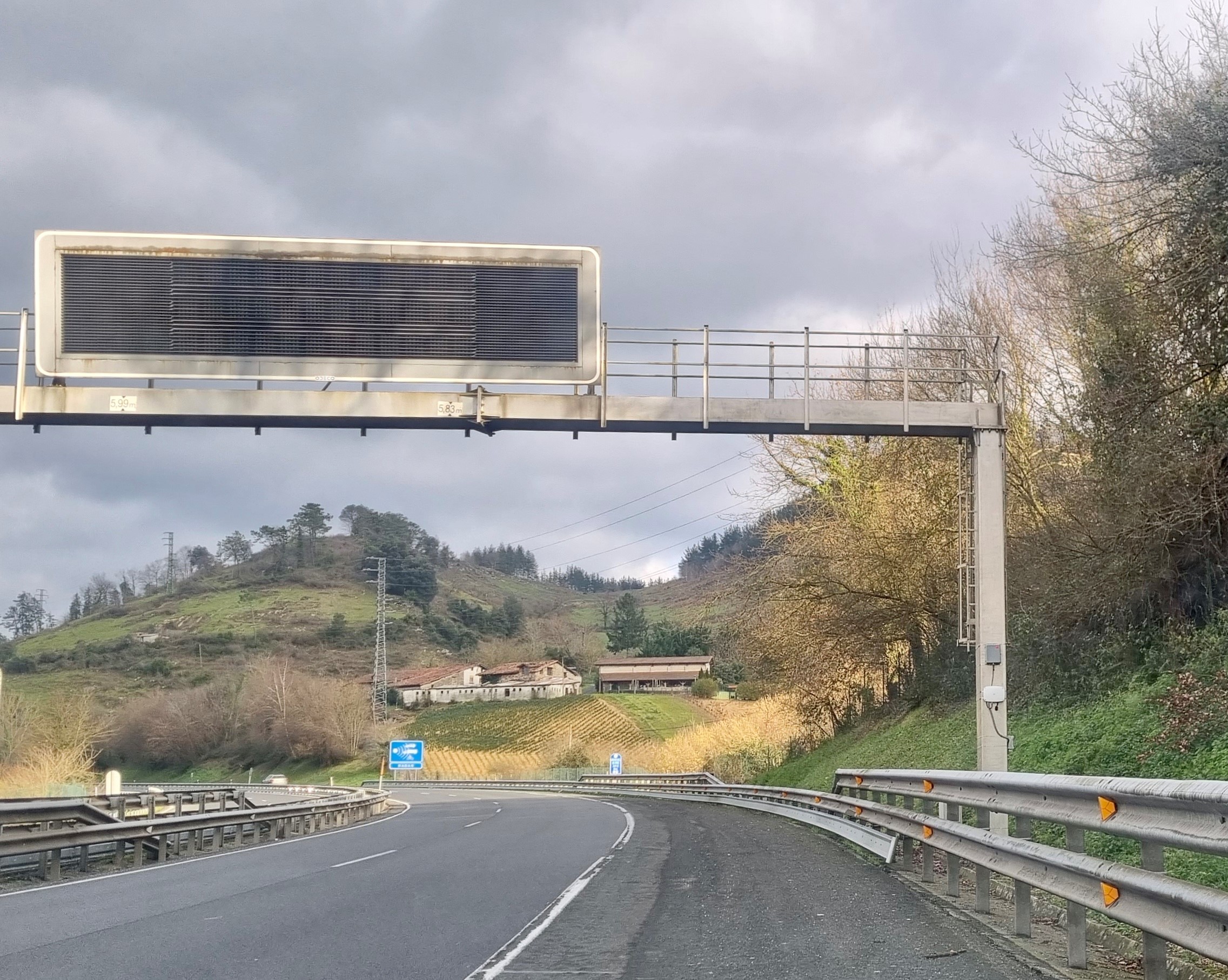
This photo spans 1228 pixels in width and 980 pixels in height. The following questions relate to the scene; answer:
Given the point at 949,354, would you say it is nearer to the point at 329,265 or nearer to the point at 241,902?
the point at 329,265

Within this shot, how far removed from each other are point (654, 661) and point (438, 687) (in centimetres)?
2136

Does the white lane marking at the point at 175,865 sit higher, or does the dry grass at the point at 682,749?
the white lane marking at the point at 175,865

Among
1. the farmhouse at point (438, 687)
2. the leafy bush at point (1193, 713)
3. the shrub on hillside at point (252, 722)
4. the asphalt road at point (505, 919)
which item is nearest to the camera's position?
the asphalt road at point (505, 919)

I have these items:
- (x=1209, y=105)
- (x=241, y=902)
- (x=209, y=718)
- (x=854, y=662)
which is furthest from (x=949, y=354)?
(x=209, y=718)

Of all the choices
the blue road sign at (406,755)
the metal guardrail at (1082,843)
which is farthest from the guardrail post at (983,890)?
the blue road sign at (406,755)

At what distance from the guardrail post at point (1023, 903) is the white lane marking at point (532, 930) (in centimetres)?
361

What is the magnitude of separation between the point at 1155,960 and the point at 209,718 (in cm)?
10052

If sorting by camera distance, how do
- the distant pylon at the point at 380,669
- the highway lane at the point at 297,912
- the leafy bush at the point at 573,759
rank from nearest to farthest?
the highway lane at the point at 297,912, the leafy bush at the point at 573,759, the distant pylon at the point at 380,669

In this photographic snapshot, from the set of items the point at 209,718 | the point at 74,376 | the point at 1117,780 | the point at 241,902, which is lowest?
the point at 209,718

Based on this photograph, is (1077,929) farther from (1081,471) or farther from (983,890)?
(1081,471)

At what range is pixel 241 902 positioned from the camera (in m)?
11.6

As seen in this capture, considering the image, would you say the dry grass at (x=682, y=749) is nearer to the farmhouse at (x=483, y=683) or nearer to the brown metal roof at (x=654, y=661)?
the brown metal roof at (x=654, y=661)

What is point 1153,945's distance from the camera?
251 inches

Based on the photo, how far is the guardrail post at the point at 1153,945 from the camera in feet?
20.2
